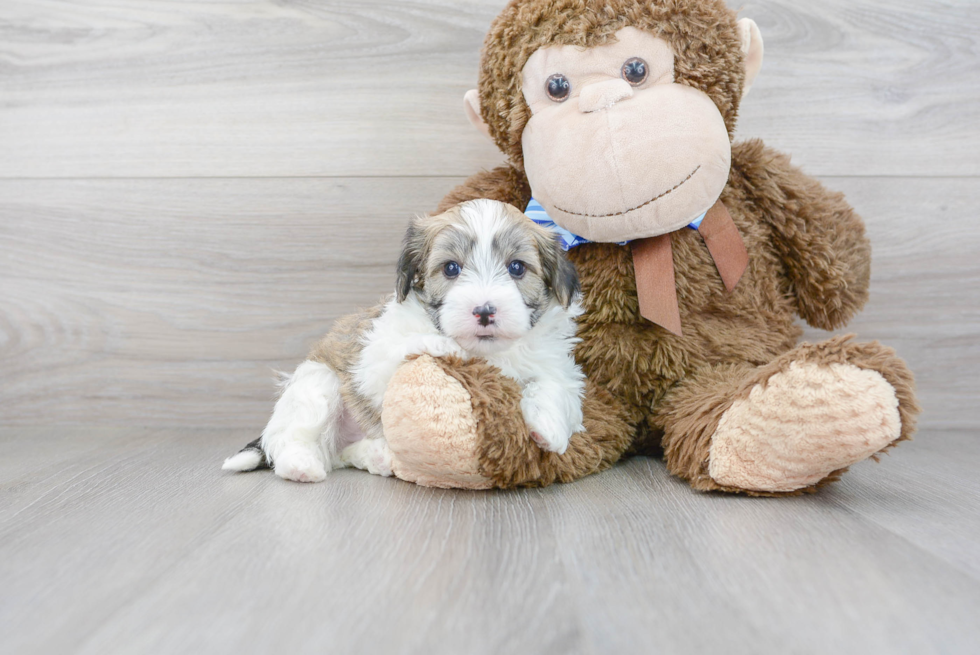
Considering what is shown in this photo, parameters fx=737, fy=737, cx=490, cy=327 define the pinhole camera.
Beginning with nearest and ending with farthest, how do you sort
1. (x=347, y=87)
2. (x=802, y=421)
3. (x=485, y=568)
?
(x=485, y=568), (x=802, y=421), (x=347, y=87)

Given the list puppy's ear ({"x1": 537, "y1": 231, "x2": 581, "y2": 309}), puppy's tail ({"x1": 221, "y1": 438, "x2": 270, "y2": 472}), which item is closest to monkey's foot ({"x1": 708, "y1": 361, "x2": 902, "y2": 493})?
puppy's ear ({"x1": 537, "y1": 231, "x2": 581, "y2": 309})

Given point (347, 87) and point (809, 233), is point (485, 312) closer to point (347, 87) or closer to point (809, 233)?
point (809, 233)

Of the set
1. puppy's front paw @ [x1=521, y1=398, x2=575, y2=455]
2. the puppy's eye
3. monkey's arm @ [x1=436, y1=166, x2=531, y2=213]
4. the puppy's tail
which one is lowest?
the puppy's tail

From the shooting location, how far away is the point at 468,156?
6.43 feet

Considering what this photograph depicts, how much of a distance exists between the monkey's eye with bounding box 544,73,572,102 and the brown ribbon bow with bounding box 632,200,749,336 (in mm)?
325

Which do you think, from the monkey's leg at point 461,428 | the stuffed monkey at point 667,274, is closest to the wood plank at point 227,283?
the stuffed monkey at point 667,274

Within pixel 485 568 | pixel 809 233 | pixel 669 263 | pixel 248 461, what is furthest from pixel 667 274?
pixel 248 461

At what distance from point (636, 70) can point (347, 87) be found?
0.87 metres

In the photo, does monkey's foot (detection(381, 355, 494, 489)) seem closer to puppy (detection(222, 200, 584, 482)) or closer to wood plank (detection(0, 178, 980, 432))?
puppy (detection(222, 200, 584, 482))

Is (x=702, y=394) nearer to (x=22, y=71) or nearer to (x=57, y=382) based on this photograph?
(x=57, y=382)

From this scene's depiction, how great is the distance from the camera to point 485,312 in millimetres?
1217

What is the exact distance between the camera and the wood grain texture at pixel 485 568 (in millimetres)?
780

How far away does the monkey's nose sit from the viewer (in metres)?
1.37

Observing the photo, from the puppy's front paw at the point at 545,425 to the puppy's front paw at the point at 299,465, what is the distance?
442mm
